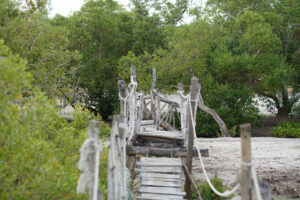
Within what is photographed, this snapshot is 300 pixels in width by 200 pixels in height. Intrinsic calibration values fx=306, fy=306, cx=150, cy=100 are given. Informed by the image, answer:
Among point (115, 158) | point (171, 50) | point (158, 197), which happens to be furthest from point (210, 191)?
point (171, 50)

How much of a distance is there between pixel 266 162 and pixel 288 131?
6.75m

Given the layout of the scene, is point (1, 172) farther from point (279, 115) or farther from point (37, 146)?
point (279, 115)

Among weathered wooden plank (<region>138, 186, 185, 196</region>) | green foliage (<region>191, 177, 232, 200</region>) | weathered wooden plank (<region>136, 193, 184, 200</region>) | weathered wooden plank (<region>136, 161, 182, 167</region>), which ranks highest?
weathered wooden plank (<region>136, 161, 182, 167</region>)

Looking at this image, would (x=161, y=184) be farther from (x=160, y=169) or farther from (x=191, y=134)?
(x=191, y=134)

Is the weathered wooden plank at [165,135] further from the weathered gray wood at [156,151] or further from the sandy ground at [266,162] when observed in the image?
the sandy ground at [266,162]

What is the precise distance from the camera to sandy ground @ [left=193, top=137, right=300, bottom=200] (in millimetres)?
7934

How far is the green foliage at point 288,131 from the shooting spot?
50.0 ft

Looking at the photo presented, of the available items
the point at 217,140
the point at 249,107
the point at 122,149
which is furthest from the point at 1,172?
the point at 249,107

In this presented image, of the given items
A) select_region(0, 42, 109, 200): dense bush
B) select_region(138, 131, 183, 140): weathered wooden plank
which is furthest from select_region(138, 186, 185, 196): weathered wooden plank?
select_region(0, 42, 109, 200): dense bush

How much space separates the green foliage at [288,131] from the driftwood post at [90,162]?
14.6 metres

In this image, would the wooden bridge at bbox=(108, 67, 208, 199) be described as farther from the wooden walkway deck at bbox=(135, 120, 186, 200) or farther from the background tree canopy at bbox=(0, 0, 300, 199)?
the background tree canopy at bbox=(0, 0, 300, 199)

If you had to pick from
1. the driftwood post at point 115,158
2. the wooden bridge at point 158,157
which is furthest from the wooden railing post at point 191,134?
the driftwood post at point 115,158

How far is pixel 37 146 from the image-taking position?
11.9 feet

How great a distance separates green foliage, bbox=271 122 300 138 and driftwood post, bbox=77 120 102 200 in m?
14.6
